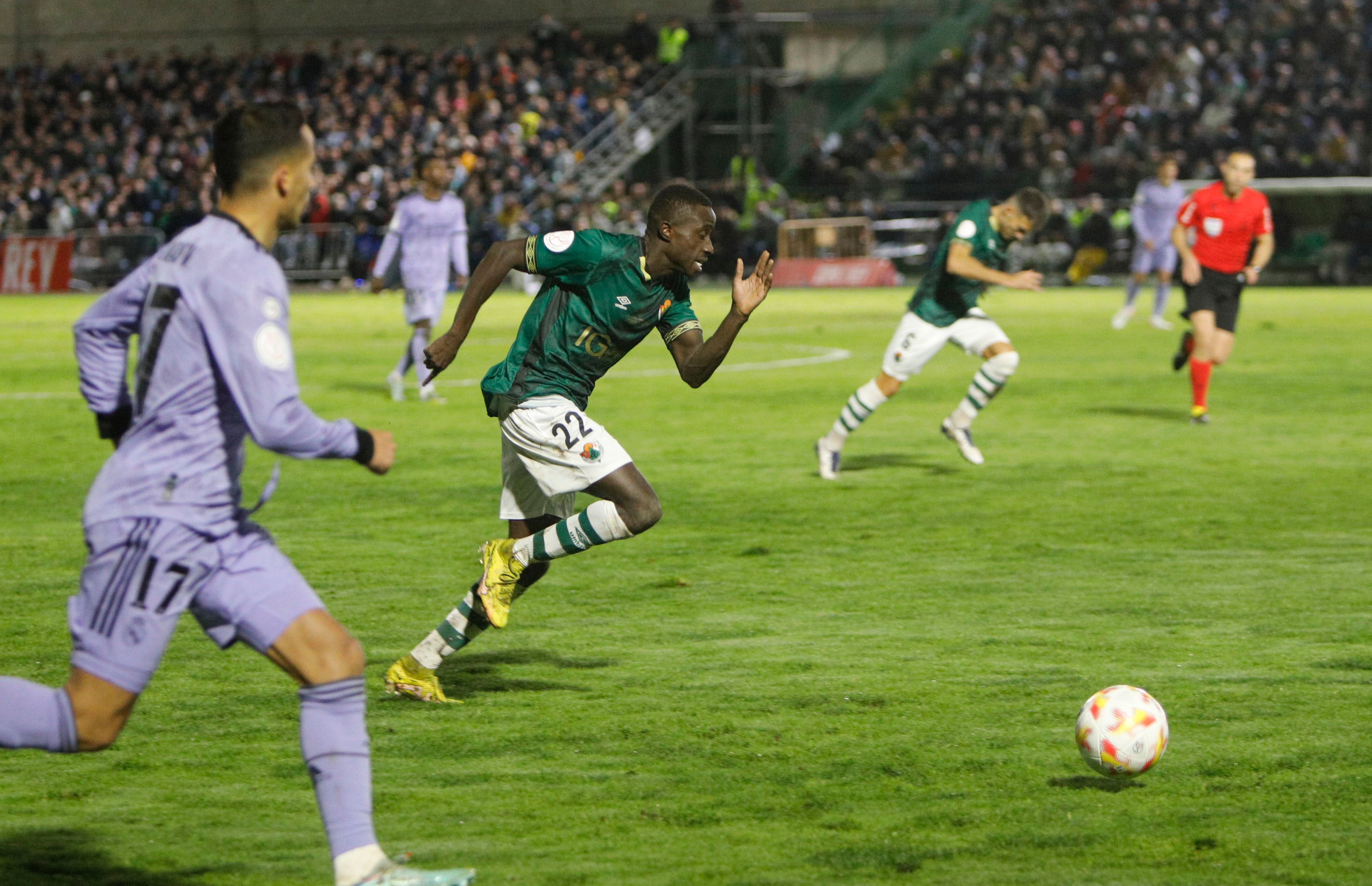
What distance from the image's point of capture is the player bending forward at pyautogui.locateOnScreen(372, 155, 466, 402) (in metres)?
17.6

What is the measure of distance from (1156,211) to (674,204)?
2204 centimetres

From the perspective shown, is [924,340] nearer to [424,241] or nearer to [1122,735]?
[424,241]

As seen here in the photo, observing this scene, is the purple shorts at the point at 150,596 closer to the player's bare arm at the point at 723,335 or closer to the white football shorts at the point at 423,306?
the player's bare arm at the point at 723,335

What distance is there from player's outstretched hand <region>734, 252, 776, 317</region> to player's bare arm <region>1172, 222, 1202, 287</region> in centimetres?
926

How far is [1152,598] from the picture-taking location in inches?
325

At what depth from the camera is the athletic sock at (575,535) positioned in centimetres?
641

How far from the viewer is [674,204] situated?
21.6 ft

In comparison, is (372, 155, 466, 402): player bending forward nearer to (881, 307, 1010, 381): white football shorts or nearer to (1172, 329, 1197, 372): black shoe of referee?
(881, 307, 1010, 381): white football shorts

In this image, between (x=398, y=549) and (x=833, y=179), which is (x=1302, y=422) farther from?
(x=833, y=179)

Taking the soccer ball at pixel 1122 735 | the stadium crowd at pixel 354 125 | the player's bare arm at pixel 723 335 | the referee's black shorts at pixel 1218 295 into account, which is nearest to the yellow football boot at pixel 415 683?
the player's bare arm at pixel 723 335

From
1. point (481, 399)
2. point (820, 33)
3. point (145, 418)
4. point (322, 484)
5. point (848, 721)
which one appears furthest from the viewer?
point (820, 33)

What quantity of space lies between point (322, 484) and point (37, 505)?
2026 millimetres

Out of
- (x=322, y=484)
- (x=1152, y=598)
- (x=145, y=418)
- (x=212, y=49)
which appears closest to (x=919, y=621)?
(x=1152, y=598)

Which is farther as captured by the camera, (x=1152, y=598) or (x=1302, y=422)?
(x=1302, y=422)
